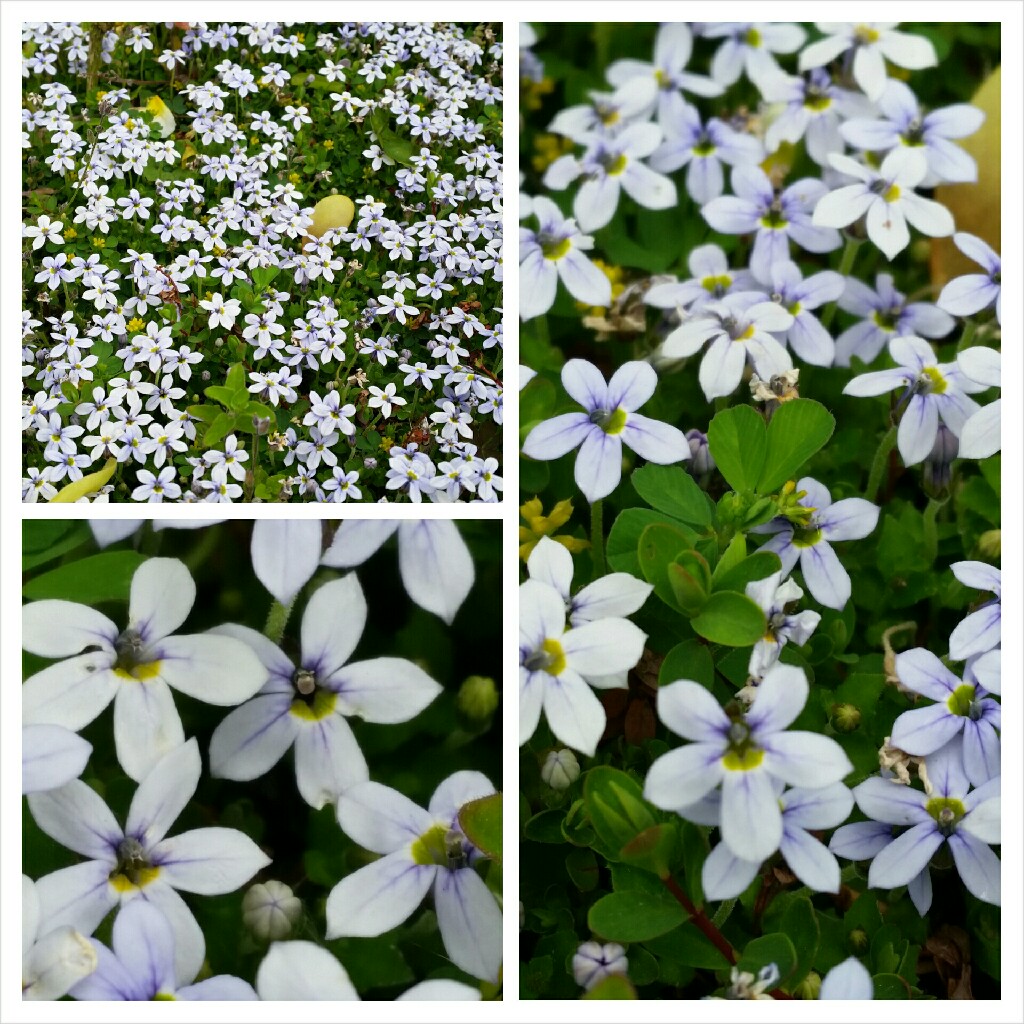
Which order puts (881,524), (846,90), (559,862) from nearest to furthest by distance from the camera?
1. (559,862)
2. (881,524)
3. (846,90)

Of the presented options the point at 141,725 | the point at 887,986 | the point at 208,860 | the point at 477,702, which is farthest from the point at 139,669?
the point at 887,986

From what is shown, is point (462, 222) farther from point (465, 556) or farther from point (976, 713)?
point (976, 713)

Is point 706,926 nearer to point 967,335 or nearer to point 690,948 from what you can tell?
point 690,948

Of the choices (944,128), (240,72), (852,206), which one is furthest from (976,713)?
(240,72)

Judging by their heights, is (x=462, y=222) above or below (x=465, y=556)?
above

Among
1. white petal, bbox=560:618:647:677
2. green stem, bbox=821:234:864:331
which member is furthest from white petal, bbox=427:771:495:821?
green stem, bbox=821:234:864:331

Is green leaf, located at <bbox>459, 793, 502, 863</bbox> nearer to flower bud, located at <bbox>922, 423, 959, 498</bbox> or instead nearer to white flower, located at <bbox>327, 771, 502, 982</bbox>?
white flower, located at <bbox>327, 771, 502, 982</bbox>
